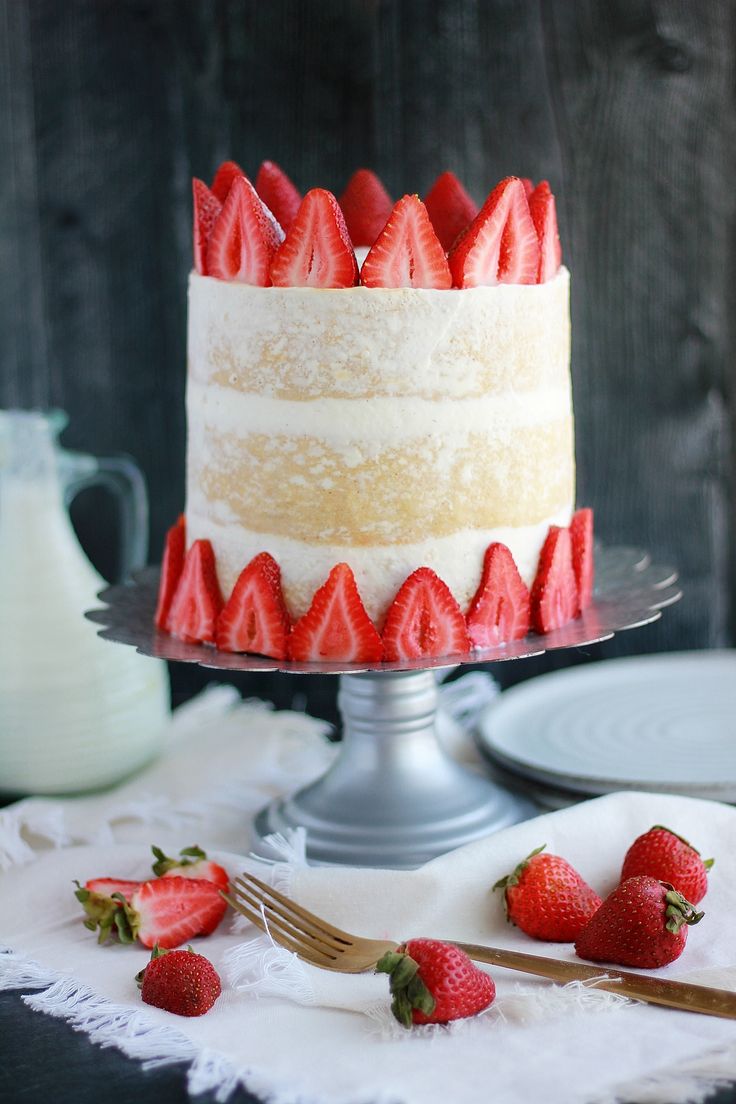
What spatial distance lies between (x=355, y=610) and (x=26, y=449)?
0.55 meters

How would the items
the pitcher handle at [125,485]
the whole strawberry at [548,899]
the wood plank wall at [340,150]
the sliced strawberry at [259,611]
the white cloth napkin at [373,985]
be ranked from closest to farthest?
1. the white cloth napkin at [373,985]
2. the whole strawberry at [548,899]
3. the sliced strawberry at [259,611]
4. the pitcher handle at [125,485]
5. the wood plank wall at [340,150]

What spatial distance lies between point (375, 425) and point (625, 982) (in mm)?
534

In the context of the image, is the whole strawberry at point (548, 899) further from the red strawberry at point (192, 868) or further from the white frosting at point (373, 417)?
the white frosting at point (373, 417)

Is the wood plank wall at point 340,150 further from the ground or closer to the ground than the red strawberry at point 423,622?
further from the ground

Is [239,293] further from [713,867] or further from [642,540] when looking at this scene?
Result: [642,540]

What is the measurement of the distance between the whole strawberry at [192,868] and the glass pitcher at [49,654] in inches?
13.3

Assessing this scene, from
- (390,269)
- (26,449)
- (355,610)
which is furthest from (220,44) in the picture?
(355,610)

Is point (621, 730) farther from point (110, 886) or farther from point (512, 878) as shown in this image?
point (110, 886)

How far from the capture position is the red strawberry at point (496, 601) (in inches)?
53.9

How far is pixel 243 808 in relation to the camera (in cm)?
165

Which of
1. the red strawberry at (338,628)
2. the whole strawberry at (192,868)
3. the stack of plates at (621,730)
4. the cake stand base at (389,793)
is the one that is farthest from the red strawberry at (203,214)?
the stack of plates at (621,730)

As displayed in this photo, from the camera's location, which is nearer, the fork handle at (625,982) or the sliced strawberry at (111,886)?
the fork handle at (625,982)

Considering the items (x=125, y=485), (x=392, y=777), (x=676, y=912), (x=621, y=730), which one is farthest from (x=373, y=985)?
(x=125, y=485)

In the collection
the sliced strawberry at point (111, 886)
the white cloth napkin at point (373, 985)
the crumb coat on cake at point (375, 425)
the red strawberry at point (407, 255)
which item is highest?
the red strawberry at point (407, 255)
